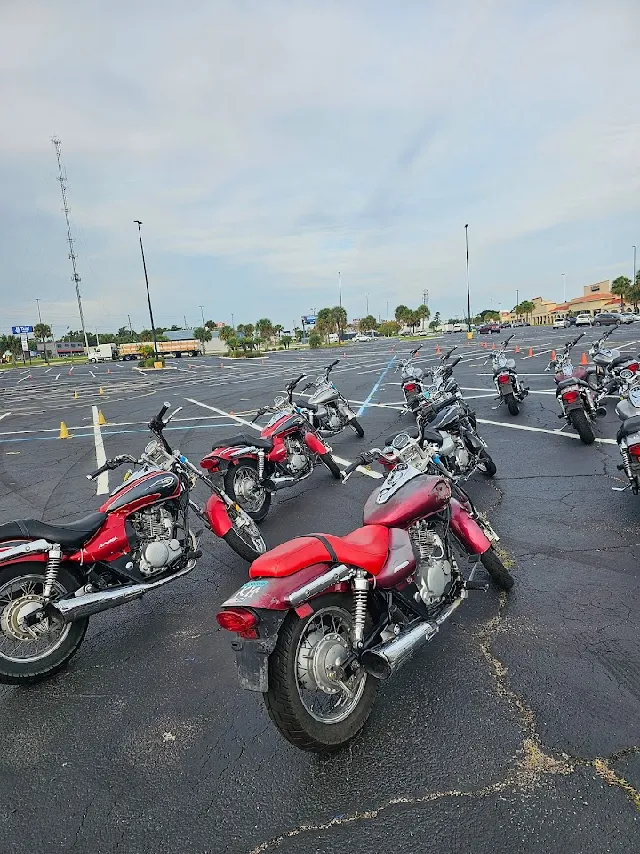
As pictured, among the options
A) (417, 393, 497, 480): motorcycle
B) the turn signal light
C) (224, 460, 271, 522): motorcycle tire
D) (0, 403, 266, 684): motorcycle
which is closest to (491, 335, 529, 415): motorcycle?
(417, 393, 497, 480): motorcycle

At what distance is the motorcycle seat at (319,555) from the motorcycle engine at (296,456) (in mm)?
4239

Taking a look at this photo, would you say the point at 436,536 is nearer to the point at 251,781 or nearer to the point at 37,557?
the point at 251,781

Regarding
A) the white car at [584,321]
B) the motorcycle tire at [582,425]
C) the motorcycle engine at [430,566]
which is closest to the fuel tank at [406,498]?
the motorcycle engine at [430,566]

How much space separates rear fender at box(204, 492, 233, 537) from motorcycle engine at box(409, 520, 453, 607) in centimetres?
215

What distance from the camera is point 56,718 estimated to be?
330 centimetres

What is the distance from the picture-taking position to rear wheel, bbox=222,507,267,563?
204 inches

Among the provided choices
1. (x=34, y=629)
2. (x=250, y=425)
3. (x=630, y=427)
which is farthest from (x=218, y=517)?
(x=250, y=425)

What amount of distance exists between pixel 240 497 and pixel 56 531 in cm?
286

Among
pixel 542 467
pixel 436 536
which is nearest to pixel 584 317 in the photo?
pixel 542 467

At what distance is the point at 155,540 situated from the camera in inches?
175

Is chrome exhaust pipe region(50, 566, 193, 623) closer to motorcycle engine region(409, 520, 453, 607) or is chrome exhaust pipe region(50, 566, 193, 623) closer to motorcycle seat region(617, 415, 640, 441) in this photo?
motorcycle engine region(409, 520, 453, 607)

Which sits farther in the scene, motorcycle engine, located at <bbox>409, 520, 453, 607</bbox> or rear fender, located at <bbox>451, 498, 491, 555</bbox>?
rear fender, located at <bbox>451, 498, 491, 555</bbox>

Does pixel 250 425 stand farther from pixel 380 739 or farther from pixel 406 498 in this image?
pixel 380 739

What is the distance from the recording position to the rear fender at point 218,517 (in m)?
5.12
